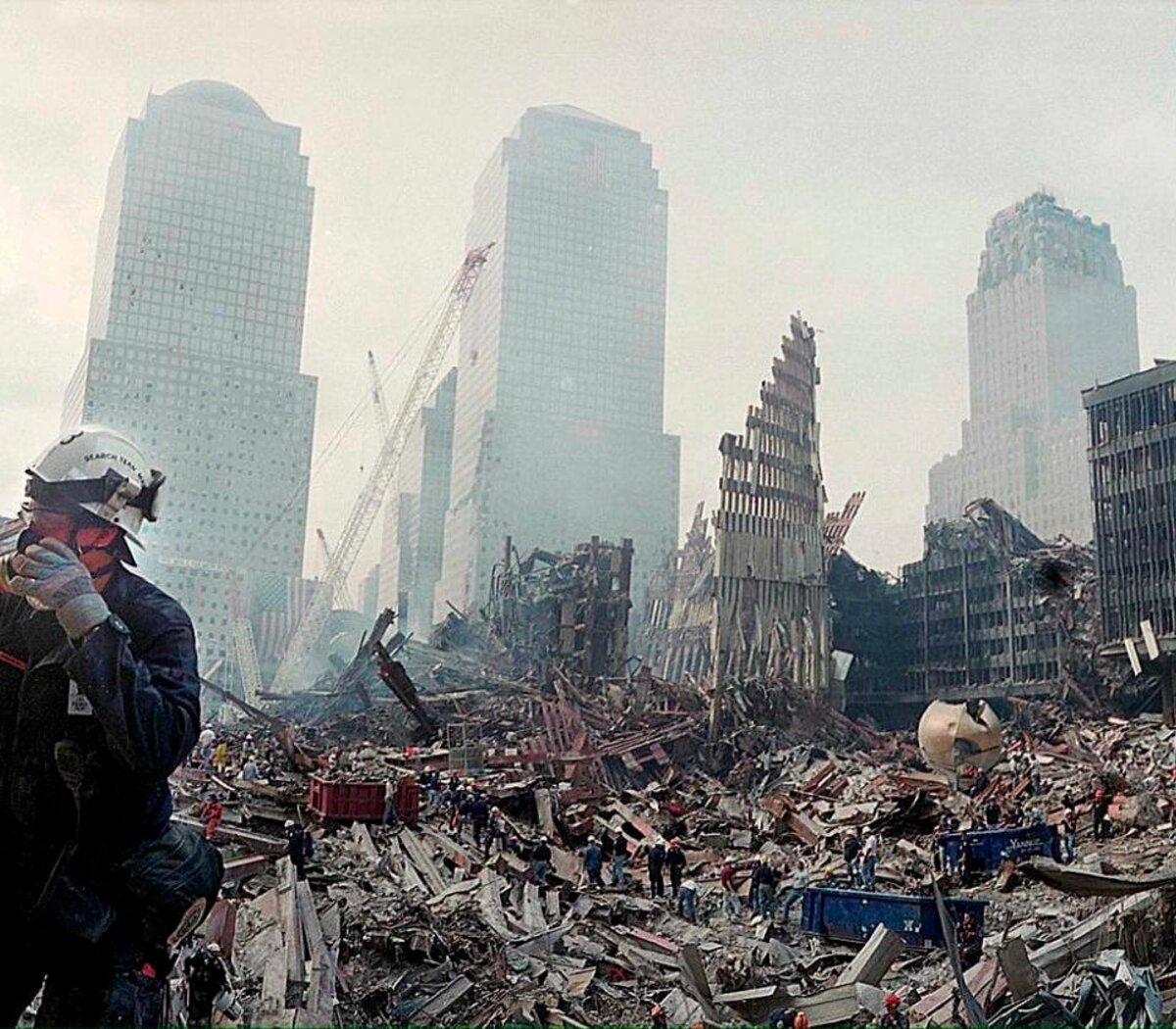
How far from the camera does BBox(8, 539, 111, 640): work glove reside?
19.5 feet

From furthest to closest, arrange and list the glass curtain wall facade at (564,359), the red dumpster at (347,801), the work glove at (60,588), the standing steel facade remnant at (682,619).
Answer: the glass curtain wall facade at (564,359) → the standing steel facade remnant at (682,619) → the red dumpster at (347,801) → the work glove at (60,588)

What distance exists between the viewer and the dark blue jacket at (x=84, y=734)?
5.98m

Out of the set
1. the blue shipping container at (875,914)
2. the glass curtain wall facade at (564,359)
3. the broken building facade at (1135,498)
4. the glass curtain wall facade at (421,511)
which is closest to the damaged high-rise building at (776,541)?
the broken building facade at (1135,498)

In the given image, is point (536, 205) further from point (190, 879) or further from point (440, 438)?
point (190, 879)

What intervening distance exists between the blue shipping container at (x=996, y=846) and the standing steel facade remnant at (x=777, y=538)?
24.3m

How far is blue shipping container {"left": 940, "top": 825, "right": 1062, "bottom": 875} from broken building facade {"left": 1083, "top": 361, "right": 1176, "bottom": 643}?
102 ft

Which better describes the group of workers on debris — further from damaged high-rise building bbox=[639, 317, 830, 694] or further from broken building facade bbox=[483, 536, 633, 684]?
damaged high-rise building bbox=[639, 317, 830, 694]

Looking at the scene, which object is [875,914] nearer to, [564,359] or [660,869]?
[660,869]

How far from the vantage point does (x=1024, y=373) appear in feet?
530

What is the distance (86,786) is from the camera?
20.1 ft

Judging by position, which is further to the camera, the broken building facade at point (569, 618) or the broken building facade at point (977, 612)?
the broken building facade at point (977, 612)

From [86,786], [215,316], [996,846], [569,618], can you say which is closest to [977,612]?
[569,618]

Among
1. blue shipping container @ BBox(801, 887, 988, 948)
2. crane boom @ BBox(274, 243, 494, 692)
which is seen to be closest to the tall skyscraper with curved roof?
crane boom @ BBox(274, 243, 494, 692)

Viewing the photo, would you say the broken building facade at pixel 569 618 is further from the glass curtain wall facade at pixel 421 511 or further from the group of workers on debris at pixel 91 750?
the glass curtain wall facade at pixel 421 511
